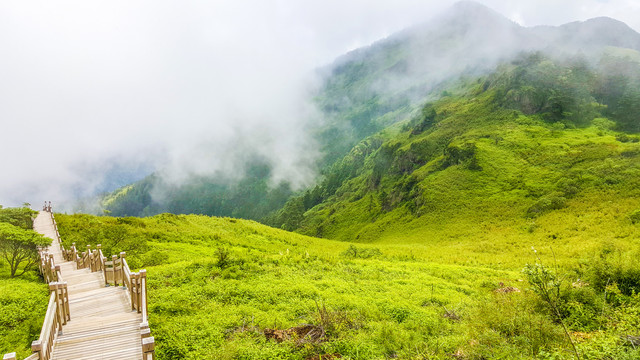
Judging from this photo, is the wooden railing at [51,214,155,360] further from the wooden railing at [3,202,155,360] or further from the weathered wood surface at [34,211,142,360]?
the weathered wood surface at [34,211,142,360]

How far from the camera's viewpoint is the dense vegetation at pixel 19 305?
11961 mm

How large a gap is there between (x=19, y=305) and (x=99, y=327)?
744 centimetres

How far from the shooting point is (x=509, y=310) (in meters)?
12.8

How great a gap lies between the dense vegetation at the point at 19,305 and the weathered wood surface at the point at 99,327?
1536mm

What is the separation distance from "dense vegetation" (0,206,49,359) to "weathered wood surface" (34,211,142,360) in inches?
60.5

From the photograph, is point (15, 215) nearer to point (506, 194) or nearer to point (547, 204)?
point (547, 204)

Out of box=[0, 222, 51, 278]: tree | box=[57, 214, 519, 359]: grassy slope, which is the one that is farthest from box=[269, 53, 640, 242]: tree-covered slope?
box=[0, 222, 51, 278]: tree

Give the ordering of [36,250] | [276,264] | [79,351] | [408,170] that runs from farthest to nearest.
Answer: [408,170]
[276,264]
[36,250]
[79,351]

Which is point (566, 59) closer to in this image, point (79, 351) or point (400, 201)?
point (400, 201)

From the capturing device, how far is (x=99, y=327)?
36.0 feet

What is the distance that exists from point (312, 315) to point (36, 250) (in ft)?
65.3

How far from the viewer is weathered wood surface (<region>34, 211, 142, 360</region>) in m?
9.73

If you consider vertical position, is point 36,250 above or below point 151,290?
above

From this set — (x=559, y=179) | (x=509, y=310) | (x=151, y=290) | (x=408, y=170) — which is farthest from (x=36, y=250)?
(x=408, y=170)
